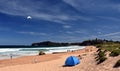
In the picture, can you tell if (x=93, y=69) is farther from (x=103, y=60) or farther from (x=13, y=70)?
(x=13, y=70)

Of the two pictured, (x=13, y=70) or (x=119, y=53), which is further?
(x=13, y=70)

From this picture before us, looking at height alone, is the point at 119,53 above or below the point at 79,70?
above

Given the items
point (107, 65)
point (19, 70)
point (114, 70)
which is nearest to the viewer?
point (114, 70)

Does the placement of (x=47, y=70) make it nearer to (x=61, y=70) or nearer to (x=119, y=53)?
(x=61, y=70)

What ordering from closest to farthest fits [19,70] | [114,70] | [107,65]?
[114,70] < [107,65] < [19,70]

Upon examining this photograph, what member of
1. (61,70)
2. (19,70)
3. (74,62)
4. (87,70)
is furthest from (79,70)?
(19,70)

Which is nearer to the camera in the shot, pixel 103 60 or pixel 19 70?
pixel 103 60

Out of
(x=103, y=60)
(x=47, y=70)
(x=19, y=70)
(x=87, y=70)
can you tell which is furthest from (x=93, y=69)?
(x=19, y=70)

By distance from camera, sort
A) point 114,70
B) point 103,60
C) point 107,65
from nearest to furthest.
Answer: point 114,70
point 107,65
point 103,60

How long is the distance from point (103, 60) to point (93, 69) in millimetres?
1976

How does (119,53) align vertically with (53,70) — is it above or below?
above

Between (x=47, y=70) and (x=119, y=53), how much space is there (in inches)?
246

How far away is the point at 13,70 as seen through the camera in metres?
19.5

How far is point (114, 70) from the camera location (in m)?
13.5
